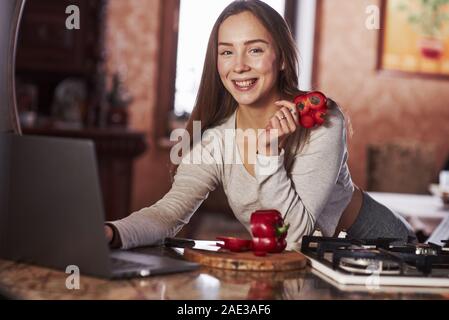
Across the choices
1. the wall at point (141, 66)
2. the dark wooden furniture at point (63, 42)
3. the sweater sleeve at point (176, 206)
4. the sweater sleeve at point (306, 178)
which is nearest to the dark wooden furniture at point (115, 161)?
the dark wooden furniture at point (63, 42)

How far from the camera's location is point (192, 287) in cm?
122

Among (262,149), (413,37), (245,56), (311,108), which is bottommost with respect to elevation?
(262,149)

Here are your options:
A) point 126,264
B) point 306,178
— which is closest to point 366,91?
point 306,178

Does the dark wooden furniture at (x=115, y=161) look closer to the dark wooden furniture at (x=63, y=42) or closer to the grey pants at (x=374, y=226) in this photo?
the dark wooden furniture at (x=63, y=42)

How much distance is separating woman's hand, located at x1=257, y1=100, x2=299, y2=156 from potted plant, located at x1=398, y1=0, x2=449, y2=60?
491 cm

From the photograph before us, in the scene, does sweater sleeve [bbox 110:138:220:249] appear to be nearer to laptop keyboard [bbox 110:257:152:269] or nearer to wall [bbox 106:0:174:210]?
laptop keyboard [bbox 110:257:152:269]

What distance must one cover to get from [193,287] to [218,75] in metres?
0.91

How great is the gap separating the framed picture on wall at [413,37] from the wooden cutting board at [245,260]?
5.21 m

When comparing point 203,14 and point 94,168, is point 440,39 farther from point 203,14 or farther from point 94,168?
point 94,168

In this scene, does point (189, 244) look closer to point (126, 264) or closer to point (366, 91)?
point (126, 264)

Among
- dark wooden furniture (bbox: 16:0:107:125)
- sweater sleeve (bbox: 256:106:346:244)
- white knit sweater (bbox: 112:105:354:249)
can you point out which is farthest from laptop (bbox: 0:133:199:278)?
dark wooden furniture (bbox: 16:0:107:125)

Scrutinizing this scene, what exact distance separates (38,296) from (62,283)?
0.27ft

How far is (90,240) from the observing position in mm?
1201

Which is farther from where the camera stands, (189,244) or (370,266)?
(189,244)
